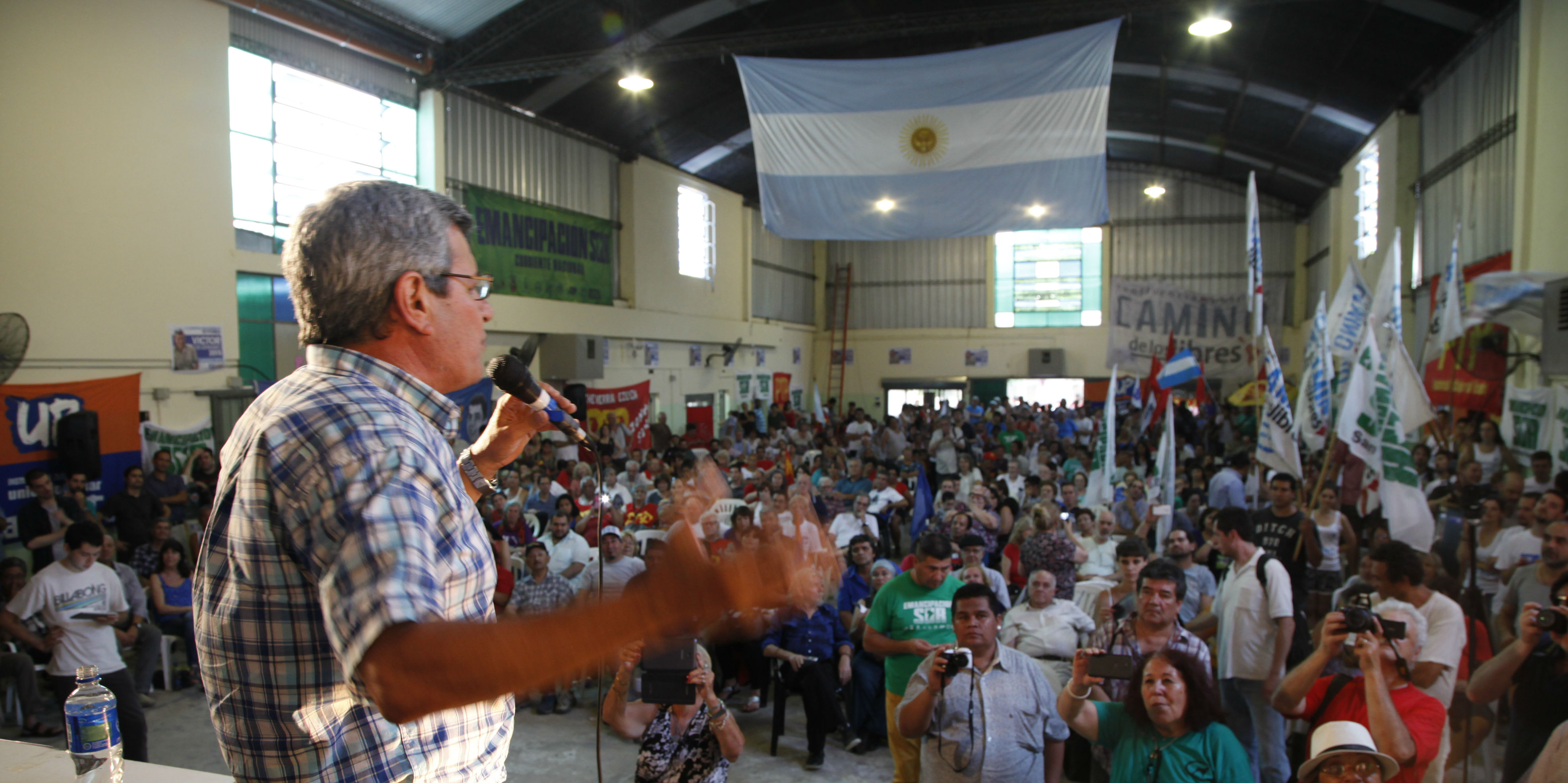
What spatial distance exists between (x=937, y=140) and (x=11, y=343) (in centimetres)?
845

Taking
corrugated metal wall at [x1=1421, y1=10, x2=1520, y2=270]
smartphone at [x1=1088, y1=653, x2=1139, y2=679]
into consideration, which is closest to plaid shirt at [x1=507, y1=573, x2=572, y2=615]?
smartphone at [x1=1088, y1=653, x2=1139, y2=679]

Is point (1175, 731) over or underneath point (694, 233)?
underneath

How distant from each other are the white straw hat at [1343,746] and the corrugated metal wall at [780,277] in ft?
64.7

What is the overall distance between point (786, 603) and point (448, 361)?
496 millimetres

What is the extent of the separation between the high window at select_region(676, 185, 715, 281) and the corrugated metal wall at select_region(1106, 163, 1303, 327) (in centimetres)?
1092

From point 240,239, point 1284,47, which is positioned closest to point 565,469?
point 240,239

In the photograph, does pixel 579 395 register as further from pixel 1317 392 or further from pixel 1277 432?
pixel 1317 392

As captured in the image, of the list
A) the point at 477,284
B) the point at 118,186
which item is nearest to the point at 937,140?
the point at 477,284

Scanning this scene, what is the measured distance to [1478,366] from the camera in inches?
383

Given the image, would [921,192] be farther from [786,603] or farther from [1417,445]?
[786,603]

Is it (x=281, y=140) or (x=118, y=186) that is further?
(x=281, y=140)

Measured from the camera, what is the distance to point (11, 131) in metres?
8.06

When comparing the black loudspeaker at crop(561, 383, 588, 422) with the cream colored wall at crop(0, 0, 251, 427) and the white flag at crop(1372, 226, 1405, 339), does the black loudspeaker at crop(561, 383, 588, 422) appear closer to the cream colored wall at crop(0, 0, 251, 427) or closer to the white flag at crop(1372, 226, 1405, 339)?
the cream colored wall at crop(0, 0, 251, 427)

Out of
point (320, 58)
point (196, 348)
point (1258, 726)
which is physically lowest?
point (1258, 726)
